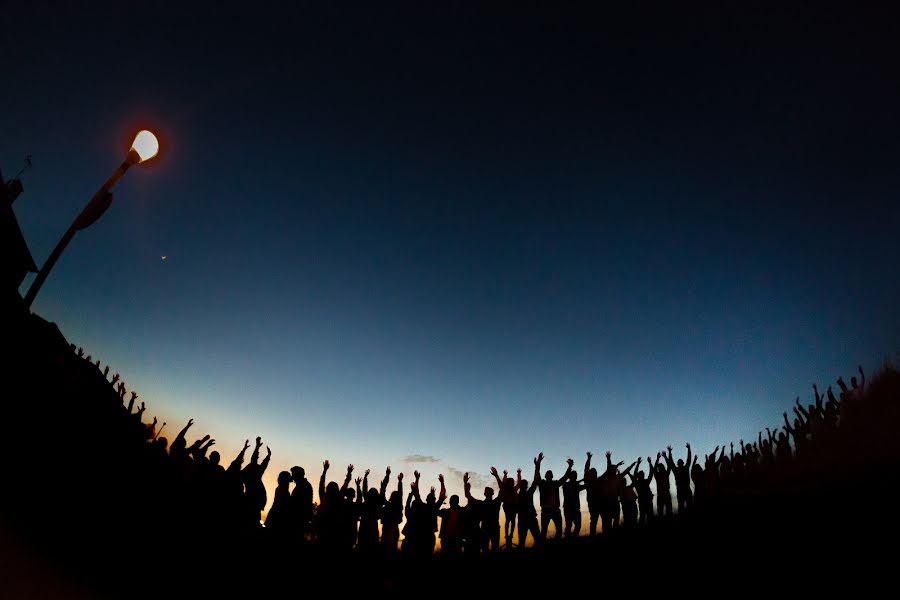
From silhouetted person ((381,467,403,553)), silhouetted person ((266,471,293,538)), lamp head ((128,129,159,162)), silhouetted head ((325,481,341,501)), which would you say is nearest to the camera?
lamp head ((128,129,159,162))

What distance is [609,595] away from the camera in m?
6.58

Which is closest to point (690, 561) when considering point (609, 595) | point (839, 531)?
point (609, 595)

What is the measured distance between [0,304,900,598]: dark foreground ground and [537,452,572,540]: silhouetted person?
6.51 feet

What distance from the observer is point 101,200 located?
7.05 meters

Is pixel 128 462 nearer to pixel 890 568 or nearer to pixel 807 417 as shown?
pixel 890 568

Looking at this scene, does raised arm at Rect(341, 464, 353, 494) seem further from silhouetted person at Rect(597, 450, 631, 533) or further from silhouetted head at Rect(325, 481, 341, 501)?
silhouetted person at Rect(597, 450, 631, 533)

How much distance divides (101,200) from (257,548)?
7120 millimetres

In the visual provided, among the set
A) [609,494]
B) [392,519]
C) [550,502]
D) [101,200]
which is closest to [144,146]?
[101,200]

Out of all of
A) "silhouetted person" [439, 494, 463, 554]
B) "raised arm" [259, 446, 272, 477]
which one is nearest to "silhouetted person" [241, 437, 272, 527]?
"raised arm" [259, 446, 272, 477]

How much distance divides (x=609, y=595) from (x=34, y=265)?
101ft

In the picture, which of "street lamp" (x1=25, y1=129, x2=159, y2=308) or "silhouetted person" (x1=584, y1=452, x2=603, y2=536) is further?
"silhouetted person" (x1=584, y1=452, x2=603, y2=536)

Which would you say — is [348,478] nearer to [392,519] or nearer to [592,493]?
[392,519]

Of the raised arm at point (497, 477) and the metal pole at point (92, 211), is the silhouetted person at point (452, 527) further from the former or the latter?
the metal pole at point (92, 211)

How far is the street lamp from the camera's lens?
22.2 feet
